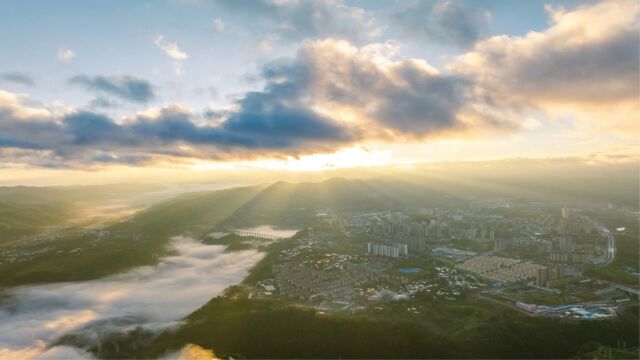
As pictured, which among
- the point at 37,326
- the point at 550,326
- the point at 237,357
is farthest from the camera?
the point at 37,326

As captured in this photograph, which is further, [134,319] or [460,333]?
[134,319]

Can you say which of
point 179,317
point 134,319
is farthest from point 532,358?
point 134,319

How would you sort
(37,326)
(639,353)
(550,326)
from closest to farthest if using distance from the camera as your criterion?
(639,353) → (550,326) → (37,326)

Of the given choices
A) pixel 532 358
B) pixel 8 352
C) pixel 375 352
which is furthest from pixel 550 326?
pixel 8 352

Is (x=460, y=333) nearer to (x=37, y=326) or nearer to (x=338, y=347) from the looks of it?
(x=338, y=347)

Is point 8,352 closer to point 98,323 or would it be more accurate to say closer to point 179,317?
point 98,323

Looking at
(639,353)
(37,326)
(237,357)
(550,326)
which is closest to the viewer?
(639,353)

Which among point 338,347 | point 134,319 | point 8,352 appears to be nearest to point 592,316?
point 338,347

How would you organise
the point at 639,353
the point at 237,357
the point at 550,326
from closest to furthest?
the point at 639,353
the point at 237,357
the point at 550,326

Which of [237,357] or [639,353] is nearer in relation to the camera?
[639,353]
